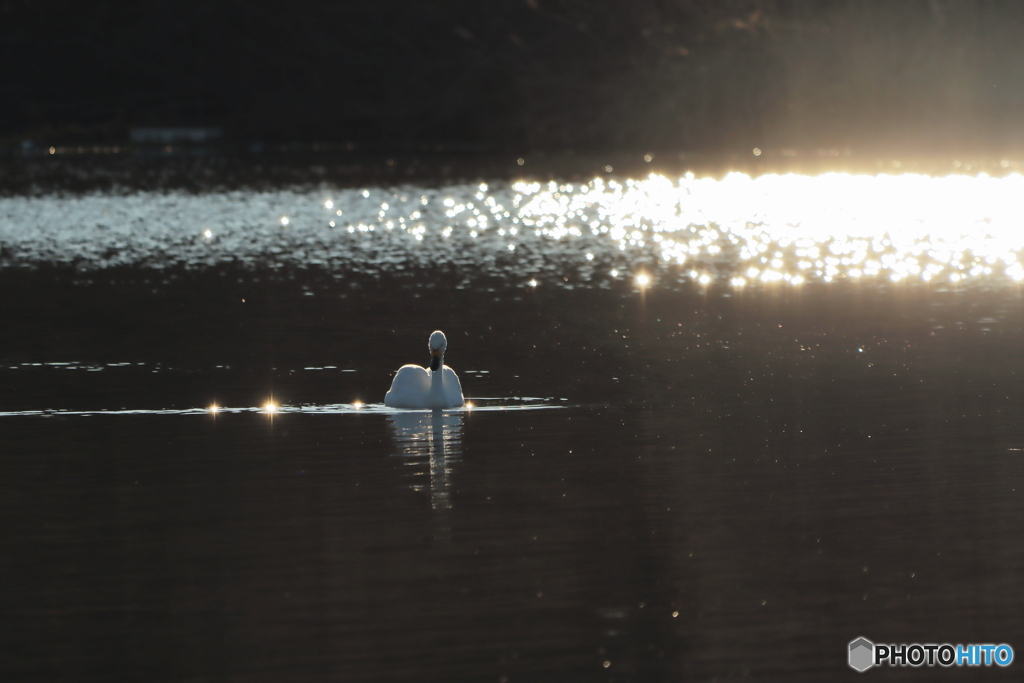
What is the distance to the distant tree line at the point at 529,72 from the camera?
9925cm

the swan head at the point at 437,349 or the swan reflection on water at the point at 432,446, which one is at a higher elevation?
the swan head at the point at 437,349

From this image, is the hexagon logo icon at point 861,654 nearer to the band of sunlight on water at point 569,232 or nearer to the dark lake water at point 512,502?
the dark lake water at point 512,502

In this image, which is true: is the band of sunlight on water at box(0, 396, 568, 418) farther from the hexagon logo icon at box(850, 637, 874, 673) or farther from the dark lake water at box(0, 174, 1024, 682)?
the hexagon logo icon at box(850, 637, 874, 673)

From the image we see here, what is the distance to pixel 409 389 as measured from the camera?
1795 centimetres

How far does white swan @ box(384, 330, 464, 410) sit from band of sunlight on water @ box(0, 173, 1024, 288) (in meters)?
14.7

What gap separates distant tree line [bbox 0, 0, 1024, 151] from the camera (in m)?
99.2

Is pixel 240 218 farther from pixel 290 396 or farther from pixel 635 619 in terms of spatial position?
pixel 635 619

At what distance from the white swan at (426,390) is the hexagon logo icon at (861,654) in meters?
8.46

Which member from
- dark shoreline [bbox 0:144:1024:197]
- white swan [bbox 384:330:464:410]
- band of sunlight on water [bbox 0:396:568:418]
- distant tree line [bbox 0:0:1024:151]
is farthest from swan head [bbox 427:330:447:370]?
distant tree line [bbox 0:0:1024:151]

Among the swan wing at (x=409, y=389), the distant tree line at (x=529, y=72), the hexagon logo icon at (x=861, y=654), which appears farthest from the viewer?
the distant tree line at (x=529, y=72)

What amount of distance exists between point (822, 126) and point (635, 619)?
94.7m

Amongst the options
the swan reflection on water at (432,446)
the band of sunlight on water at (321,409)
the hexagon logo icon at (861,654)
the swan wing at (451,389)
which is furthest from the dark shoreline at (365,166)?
the hexagon logo icon at (861,654)

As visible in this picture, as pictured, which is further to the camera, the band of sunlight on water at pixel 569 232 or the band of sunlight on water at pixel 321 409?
the band of sunlight on water at pixel 569 232

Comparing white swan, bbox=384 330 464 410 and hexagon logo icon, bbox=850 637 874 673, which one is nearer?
hexagon logo icon, bbox=850 637 874 673
